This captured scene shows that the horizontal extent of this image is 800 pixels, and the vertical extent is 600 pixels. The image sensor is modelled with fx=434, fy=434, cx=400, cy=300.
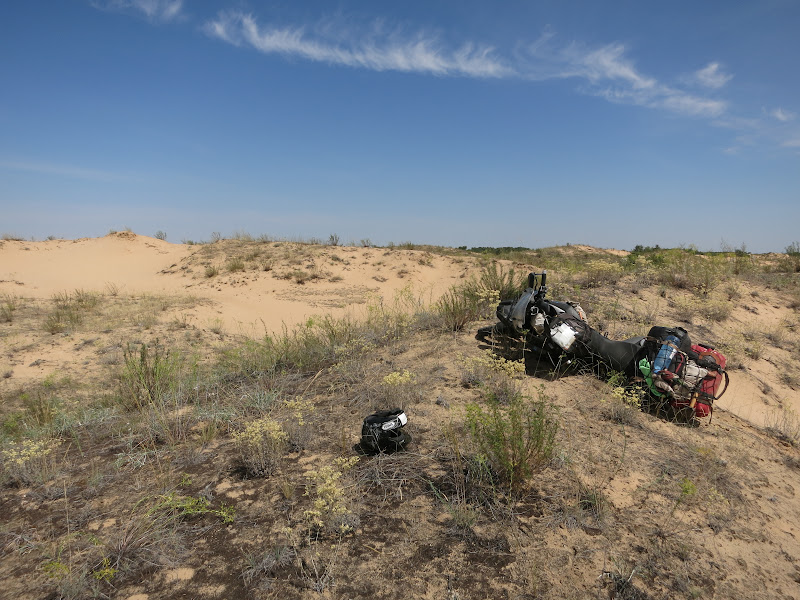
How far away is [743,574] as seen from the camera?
7.32 feet

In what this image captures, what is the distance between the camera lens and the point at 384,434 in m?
3.26

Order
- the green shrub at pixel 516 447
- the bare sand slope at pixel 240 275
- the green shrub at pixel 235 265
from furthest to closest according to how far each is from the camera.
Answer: the green shrub at pixel 235 265 < the bare sand slope at pixel 240 275 < the green shrub at pixel 516 447

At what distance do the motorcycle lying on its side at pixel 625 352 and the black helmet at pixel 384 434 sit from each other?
200 cm

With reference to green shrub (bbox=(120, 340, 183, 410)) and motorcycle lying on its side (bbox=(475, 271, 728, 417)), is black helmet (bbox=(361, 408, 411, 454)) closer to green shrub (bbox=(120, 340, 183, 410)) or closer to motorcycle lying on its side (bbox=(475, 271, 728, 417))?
motorcycle lying on its side (bbox=(475, 271, 728, 417))

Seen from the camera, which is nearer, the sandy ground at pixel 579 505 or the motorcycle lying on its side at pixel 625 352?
the sandy ground at pixel 579 505

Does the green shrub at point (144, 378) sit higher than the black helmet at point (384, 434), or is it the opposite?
the black helmet at point (384, 434)

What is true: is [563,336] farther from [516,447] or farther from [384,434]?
[384,434]

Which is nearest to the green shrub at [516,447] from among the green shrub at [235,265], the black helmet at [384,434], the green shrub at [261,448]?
the black helmet at [384,434]

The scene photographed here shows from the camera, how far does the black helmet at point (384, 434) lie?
10.7 feet

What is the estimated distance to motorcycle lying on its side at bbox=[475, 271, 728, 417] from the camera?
3.82m

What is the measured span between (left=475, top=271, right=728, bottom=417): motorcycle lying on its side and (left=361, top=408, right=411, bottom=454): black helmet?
78.6 inches

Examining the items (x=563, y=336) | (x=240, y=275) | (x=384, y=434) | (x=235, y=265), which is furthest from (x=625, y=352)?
(x=235, y=265)

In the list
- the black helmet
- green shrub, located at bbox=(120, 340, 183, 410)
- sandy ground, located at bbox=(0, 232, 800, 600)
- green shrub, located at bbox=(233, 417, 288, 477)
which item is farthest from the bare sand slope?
the black helmet

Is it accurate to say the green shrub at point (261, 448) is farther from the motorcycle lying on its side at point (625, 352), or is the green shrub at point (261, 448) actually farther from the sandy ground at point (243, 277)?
the sandy ground at point (243, 277)
